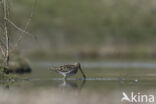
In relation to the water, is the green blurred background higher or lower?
higher

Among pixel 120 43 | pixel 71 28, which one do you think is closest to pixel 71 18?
pixel 71 28

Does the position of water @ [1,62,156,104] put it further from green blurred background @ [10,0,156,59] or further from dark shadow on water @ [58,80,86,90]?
green blurred background @ [10,0,156,59]

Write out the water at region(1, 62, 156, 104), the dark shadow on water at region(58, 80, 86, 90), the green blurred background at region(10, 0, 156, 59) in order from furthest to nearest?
the green blurred background at region(10, 0, 156, 59)
the dark shadow on water at region(58, 80, 86, 90)
the water at region(1, 62, 156, 104)

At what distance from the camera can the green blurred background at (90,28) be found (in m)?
54.1

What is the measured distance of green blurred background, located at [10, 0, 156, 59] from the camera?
5412cm

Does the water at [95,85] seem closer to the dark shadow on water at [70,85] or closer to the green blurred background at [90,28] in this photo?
the dark shadow on water at [70,85]

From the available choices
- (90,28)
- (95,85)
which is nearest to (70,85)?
(95,85)

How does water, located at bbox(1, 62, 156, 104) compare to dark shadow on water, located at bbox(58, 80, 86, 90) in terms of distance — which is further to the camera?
dark shadow on water, located at bbox(58, 80, 86, 90)

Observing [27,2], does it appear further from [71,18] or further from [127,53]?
[127,53]

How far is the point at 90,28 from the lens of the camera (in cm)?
6103

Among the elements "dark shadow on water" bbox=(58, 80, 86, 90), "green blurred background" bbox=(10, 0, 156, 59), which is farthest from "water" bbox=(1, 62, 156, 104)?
"green blurred background" bbox=(10, 0, 156, 59)

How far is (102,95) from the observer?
21047 mm

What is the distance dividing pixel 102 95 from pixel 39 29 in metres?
40.4

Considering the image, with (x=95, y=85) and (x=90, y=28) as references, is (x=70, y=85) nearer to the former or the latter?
(x=95, y=85)
